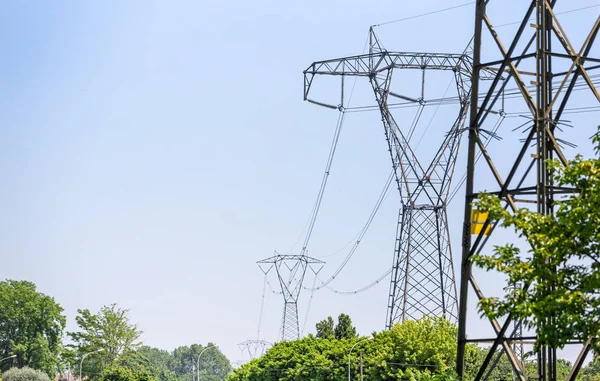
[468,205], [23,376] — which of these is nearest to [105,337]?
[23,376]

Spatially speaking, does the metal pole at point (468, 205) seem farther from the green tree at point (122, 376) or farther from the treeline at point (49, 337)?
the treeline at point (49, 337)

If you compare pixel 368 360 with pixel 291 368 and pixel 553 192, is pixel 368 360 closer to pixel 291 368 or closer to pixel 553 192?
pixel 291 368

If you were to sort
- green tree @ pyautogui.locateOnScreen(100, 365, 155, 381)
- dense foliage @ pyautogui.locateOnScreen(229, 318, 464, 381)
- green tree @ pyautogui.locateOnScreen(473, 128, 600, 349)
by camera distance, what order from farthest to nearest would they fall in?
green tree @ pyautogui.locateOnScreen(100, 365, 155, 381) → dense foliage @ pyautogui.locateOnScreen(229, 318, 464, 381) → green tree @ pyautogui.locateOnScreen(473, 128, 600, 349)

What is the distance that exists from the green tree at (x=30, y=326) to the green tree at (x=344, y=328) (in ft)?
161

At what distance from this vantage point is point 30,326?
13138 cm

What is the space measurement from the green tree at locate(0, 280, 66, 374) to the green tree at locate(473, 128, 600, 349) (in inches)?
4687

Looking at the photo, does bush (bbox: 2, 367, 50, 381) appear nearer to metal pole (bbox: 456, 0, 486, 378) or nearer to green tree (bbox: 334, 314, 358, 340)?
green tree (bbox: 334, 314, 358, 340)

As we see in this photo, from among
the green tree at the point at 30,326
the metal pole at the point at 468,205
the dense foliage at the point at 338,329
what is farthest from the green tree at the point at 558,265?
the green tree at the point at 30,326

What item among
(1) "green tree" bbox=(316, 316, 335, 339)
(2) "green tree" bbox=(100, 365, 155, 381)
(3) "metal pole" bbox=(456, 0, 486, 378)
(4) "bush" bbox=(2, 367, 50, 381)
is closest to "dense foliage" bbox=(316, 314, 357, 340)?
(1) "green tree" bbox=(316, 316, 335, 339)

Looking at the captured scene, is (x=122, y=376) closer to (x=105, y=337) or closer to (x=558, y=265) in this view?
(x=105, y=337)

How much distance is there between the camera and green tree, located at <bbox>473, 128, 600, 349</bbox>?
1572 cm

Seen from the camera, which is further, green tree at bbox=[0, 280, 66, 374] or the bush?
green tree at bbox=[0, 280, 66, 374]

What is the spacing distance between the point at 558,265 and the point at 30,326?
122758mm

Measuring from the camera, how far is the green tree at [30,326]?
5103 inches
